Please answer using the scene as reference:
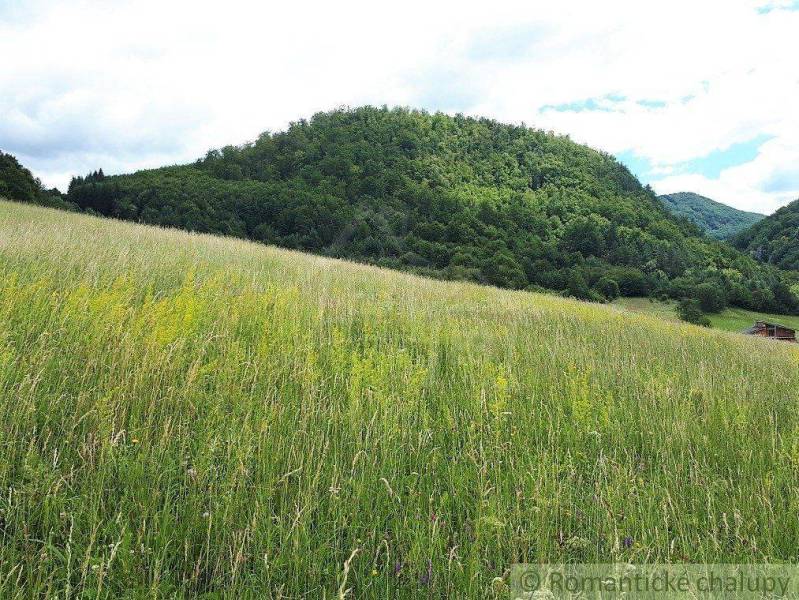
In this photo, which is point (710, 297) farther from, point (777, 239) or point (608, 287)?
point (777, 239)

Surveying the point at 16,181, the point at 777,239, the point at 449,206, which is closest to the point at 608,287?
the point at 449,206

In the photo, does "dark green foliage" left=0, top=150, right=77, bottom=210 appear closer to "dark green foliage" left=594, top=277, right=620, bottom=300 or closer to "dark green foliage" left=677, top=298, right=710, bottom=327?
"dark green foliage" left=677, top=298, right=710, bottom=327

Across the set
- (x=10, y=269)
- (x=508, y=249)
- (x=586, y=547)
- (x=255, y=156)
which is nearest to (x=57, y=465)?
(x=586, y=547)

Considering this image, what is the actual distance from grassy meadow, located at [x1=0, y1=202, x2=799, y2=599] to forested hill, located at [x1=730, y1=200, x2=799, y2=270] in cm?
13007

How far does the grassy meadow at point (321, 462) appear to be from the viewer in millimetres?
1797

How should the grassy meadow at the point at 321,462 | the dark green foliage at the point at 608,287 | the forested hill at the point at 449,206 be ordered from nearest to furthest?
the grassy meadow at the point at 321,462
the forested hill at the point at 449,206
the dark green foliage at the point at 608,287

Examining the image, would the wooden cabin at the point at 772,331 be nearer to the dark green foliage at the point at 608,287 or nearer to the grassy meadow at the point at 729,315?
the grassy meadow at the point at 729,315

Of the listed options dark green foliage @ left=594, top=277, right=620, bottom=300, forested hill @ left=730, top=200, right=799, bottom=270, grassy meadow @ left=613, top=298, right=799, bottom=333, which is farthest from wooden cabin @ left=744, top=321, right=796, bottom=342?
forested hill @ left=730, top=200, right=799, bottom=270

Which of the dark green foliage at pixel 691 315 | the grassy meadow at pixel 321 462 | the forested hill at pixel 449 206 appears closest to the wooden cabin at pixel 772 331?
the dark green foliage at pixel 691 315

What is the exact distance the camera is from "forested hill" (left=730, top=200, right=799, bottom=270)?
351 ft

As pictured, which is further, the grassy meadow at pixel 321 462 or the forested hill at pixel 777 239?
the forested hill at pixel 777 239

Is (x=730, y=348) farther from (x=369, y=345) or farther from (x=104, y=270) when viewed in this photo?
(x=104, y=270)

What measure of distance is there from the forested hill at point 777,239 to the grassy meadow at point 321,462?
130071 mm

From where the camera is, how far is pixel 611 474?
272 cm
